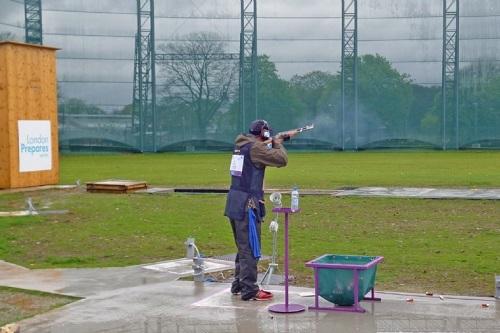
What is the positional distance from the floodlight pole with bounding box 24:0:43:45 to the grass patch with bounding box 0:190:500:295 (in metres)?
30.3

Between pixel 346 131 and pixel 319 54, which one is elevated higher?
pixel 319 54

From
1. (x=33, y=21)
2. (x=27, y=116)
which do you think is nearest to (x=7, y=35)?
(x=33, y=21)

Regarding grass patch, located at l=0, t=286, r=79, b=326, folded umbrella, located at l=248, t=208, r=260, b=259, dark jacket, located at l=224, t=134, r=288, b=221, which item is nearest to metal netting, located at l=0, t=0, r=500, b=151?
grass patch, located at l=0, t=286, r=79, b=326

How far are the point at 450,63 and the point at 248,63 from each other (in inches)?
491

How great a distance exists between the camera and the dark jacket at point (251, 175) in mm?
7953

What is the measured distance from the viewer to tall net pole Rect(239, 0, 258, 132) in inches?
1922

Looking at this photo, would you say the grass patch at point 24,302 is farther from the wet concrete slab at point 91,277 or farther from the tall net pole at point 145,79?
the tall net pole at point 145,79

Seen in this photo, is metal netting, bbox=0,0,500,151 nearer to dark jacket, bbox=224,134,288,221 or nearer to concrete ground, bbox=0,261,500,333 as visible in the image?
concrete ground, bbox=0,261,500,333

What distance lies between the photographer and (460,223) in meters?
13.8

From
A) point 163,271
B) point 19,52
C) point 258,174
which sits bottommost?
point 163,271

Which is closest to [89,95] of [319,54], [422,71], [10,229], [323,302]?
[319,54]

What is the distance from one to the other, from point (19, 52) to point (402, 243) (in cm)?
1416

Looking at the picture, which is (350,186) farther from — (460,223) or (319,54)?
(319,54)

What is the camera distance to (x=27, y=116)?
2211 cm
